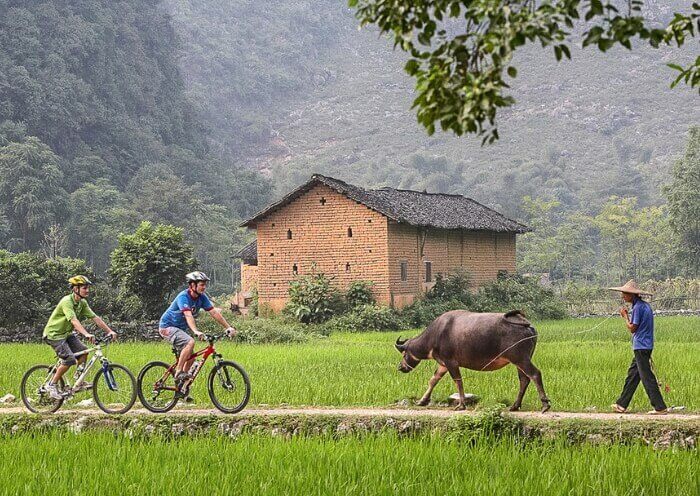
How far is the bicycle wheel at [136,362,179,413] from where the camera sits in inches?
466

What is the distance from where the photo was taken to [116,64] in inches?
3189

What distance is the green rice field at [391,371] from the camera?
13.4 m

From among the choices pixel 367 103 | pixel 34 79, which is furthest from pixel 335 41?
pixel 34 79

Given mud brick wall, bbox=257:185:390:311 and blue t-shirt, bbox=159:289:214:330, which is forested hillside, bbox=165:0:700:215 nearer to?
mud brick wall, bbox=257:185:390:311

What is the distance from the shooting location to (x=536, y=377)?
11.6 meters

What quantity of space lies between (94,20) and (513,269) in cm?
4766

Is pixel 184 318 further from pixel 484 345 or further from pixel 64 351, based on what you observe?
pixel 484 345

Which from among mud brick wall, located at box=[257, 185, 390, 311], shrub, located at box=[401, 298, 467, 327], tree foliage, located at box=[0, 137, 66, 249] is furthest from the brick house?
tree foliage, located at box=[0, 137, 66, 249]

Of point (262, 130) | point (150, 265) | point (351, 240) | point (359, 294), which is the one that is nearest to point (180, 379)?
point (150, 265)

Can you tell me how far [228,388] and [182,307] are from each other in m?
1.01

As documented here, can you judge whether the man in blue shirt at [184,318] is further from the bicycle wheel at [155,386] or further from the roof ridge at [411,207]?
the roof ridge at [411,207]

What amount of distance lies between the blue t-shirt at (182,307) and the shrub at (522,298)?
88.1 feet

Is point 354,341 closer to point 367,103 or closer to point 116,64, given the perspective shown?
point 116,64

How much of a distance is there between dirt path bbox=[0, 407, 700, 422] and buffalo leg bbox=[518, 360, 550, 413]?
0.51 ft
